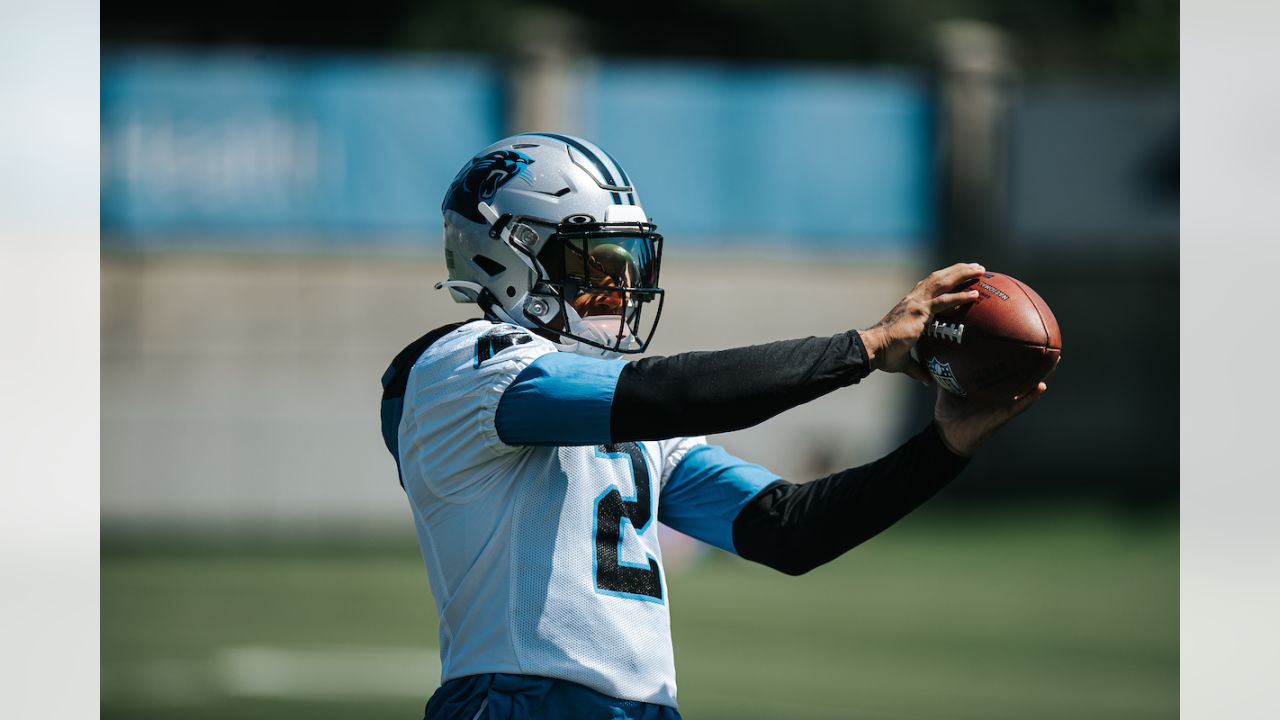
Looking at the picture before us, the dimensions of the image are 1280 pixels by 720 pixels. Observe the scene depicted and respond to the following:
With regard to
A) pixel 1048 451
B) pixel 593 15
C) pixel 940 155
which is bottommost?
pixel 1048 451

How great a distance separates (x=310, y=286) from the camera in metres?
15.4

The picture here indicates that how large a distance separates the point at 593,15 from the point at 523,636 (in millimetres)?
22880

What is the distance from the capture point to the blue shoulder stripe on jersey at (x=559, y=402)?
2.57m

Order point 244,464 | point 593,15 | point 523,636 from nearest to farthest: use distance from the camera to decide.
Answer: point 523,636 < point 244,464 < point 593,15

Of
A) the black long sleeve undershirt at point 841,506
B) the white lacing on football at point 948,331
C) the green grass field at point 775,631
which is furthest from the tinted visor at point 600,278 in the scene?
the green grass field at point 775,631

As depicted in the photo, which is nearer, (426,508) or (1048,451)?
(426,508)

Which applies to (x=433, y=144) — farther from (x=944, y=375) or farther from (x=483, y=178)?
(x=944, y=375)

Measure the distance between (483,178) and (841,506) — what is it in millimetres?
1035

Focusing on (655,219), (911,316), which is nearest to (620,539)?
(911,316)

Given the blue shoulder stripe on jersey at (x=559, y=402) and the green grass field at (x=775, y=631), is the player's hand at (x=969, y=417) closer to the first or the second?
the blue shoulder stripe on jersey at (x=559, y=402)
